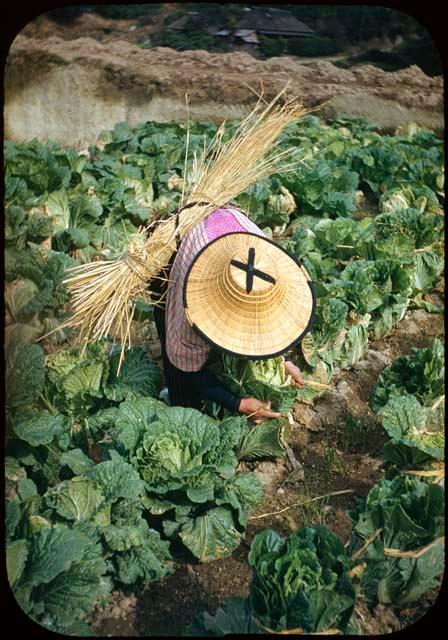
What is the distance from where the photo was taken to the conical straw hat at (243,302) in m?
2.79

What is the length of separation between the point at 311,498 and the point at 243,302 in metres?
1.26

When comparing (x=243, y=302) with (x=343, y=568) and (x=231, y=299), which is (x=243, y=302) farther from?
(x=343, y=568)

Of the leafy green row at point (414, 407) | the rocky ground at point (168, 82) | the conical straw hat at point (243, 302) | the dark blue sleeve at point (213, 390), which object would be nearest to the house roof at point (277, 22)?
the rocky ground at point (168, 82)

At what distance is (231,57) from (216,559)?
8.82 metres

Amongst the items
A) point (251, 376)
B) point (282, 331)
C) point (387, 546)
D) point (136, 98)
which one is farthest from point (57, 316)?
point (136, 98)

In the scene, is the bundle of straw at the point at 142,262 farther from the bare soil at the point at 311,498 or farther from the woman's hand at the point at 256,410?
the bare soil at the point at 311,498

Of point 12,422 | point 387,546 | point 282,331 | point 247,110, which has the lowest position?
point 247,110

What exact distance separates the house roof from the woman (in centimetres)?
481

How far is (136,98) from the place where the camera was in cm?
1015

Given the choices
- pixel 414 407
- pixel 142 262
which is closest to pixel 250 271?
pixel 142 262

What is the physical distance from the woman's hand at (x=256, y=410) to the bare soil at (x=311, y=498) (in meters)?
0.31

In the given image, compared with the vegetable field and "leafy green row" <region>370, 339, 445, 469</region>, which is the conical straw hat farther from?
"leafy green row" <region>370, 339, 445, 469</region>

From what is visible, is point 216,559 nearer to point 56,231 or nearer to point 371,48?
point 56,231

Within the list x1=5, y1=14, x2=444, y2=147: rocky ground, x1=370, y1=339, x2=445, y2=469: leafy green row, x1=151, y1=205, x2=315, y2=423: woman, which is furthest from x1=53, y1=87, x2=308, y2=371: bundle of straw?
x1=5, y1=14, x2=444, y2=147: rocky ground
